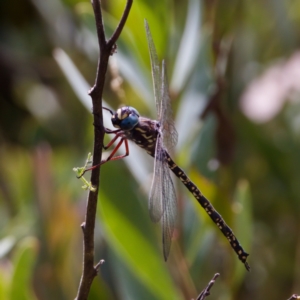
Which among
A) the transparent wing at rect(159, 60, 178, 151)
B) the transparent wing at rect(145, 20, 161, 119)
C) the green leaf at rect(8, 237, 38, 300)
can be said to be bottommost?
the green leaf at rect(8, 237, 38, 300)

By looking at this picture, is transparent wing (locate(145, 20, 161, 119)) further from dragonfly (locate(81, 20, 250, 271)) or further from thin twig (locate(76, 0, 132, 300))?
thin twig (locate(76, 0, 132, 300))

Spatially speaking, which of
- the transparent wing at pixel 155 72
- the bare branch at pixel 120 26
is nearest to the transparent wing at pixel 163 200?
the transparent wing at pixel 155 72

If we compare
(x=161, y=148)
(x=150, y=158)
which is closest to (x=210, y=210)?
(x=161, y=148)

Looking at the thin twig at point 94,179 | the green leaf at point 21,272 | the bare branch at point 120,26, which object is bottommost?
the thin twig at point 94,179

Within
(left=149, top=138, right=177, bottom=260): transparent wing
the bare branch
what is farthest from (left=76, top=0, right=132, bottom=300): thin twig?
(left=149, top=138, right=177, bottom=260): transparent wing

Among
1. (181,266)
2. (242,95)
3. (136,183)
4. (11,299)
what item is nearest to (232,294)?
(181,266)

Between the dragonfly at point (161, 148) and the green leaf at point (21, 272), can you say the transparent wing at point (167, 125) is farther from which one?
the green leaf at point (21, 272)

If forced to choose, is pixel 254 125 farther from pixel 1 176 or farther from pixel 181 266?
pixel 1 176
